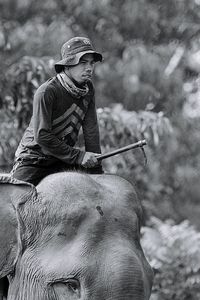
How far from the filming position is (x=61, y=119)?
385cm

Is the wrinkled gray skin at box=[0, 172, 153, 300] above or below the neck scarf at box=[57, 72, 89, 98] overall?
below

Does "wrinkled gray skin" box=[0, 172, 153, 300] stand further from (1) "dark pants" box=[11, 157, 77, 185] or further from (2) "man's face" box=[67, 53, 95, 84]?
(2) "man's face" box=[67, 53, 95, 84]

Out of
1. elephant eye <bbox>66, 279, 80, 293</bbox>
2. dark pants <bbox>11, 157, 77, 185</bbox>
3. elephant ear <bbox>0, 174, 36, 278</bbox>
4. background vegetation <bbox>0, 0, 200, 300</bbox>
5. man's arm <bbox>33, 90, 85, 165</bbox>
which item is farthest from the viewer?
background vegetation <bbox>0, 0, 200, 300</bbox>

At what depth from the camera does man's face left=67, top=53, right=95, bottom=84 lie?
3791mm

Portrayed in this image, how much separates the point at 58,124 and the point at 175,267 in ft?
15.0

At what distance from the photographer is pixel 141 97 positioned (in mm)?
9297

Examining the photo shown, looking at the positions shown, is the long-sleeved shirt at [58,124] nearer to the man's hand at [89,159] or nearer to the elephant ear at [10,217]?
the man's hand at [89,159]

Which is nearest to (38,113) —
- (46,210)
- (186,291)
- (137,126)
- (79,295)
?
(46,210)

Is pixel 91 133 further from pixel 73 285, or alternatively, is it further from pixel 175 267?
pixel 175 267

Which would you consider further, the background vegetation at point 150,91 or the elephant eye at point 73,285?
the background vegetation at point 150,91

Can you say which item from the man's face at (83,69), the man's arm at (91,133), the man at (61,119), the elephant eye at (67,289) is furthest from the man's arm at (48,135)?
the elephant eye at (67,289)

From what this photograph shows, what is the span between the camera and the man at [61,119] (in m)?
3.75

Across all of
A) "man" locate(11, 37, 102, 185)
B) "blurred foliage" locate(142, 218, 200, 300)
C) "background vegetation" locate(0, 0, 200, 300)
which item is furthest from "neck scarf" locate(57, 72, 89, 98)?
"blurred foliage" locate(142, 218, 200, 300)

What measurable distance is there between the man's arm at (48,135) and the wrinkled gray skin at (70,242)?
0.14 metres
